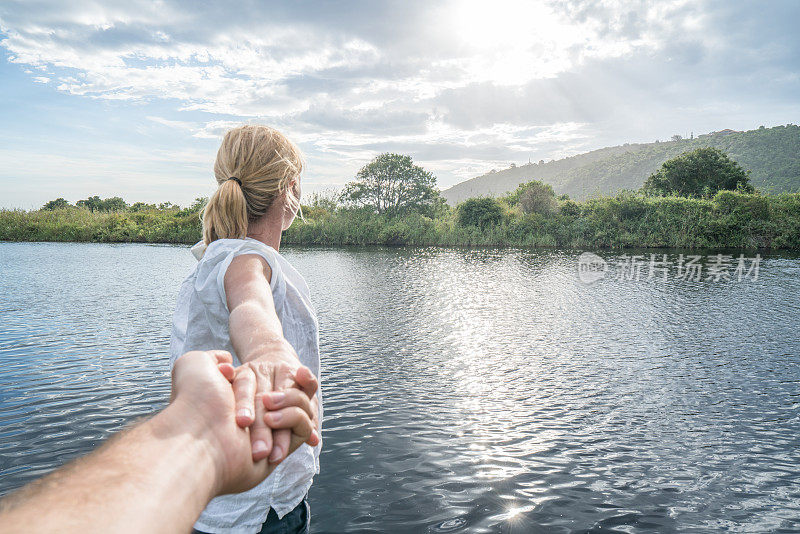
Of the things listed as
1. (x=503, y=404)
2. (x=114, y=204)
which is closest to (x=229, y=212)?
(x=503, y=404)

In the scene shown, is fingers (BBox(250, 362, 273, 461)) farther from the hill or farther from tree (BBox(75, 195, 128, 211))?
tree (BBox(75, 195, 128, 211))

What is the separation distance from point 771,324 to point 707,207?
41.9 metres

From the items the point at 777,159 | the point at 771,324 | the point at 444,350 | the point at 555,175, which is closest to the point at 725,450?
the point at 444,350

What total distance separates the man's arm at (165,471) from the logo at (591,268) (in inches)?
1006

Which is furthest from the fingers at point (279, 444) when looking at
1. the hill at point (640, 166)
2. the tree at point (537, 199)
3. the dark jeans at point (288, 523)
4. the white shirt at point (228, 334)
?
the hill at point (640, 166)

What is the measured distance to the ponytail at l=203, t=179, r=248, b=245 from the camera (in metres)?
2.10

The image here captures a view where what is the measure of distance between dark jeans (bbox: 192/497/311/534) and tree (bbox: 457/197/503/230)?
54446mm

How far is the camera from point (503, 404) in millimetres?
8836

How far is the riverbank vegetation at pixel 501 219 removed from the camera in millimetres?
49250

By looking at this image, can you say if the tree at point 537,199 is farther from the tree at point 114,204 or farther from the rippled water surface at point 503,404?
the tree at point 114,204

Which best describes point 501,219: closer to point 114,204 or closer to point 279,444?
point 279,444

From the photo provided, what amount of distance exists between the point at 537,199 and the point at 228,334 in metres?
59.5

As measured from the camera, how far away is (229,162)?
2193 mm

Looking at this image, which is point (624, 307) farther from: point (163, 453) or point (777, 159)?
point (777, 159)
